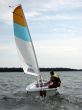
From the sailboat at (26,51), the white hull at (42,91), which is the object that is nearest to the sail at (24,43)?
the sailboat at (26,51)

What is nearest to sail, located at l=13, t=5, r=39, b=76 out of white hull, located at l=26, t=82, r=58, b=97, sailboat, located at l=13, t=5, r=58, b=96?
sailboat, located at l=13, t=5, r=58, b=96

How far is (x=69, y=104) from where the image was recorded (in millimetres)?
23281

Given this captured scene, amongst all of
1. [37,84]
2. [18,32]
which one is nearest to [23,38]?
[18,32]

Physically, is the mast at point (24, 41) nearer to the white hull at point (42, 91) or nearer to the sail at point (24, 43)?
the sail at point (24, 43)

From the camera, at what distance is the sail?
24.3 m

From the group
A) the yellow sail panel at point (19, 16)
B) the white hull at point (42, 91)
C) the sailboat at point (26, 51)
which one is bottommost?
the white hull at point (42, 91)

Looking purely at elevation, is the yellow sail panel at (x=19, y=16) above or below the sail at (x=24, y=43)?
above

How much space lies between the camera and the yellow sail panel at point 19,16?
79.6ft

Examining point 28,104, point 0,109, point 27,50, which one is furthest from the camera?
point 27,50

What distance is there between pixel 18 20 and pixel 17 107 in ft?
21.9

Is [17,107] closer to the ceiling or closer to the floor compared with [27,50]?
closer to the floor

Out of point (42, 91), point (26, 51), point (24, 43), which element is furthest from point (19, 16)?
point (42, 91)

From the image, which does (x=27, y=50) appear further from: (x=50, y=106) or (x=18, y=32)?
(x=50, y=106)

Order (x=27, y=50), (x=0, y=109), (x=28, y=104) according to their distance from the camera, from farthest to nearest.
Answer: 1. (x=27, y=50)
2. (x=28, y=104)
3. (x=0, y=109)
